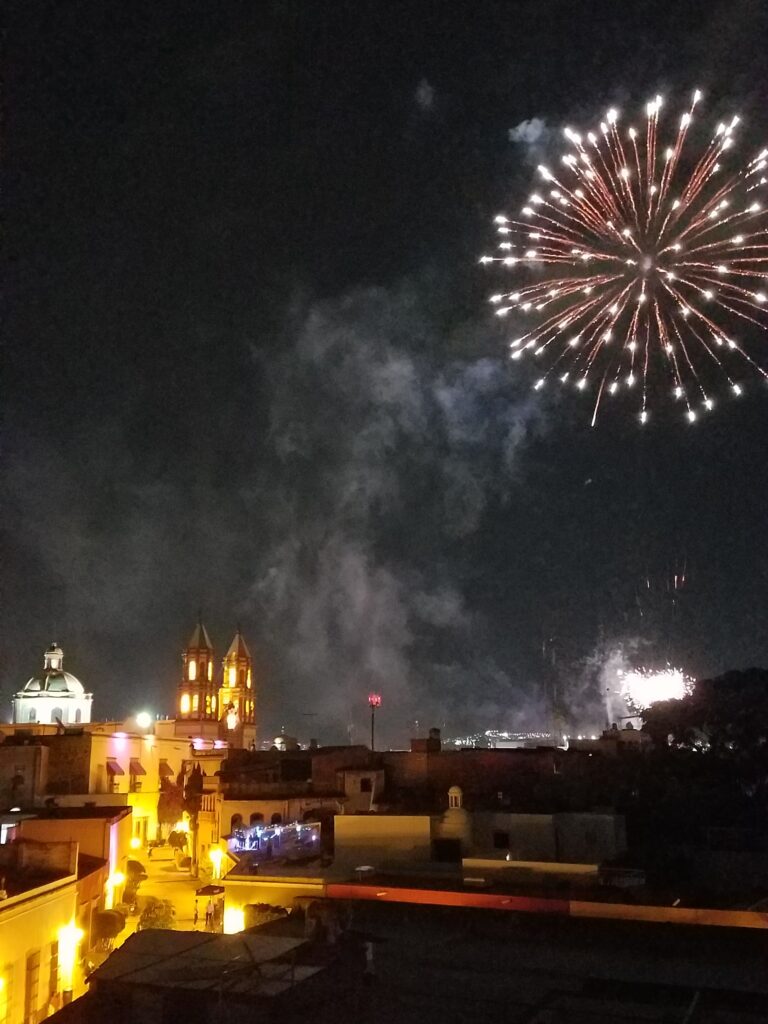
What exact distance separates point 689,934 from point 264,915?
30.4 feet

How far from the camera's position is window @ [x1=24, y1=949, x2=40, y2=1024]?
1816 cm

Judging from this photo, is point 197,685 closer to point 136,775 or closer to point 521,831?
point 136,775

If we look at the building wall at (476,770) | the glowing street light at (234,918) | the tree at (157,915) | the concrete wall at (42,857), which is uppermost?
the building wall at (476,770)

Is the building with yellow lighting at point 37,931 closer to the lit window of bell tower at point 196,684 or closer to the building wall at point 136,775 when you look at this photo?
the building wall at point 136,775

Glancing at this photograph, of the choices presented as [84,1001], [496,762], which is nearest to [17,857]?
[84,1001]

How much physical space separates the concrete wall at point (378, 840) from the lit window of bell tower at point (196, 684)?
57146 millimetres

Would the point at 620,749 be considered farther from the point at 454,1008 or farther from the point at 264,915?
the point at 454,1008

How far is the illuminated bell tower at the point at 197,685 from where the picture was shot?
268ft

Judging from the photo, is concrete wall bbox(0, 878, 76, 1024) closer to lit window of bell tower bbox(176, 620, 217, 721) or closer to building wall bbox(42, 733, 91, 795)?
building wall bbox(42, 733, 91, 795)

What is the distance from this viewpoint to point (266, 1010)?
832 cm

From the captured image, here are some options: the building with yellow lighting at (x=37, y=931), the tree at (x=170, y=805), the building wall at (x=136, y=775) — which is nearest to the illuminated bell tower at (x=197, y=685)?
the building wall at (x=136, y=775)

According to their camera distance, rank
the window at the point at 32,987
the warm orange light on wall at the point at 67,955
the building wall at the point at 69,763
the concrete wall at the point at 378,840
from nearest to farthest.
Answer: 1. the window at the point at 32,987
2. the warm orange light on wall at the point at 67,955
3. the concrete wall at the point at 378,840
4. the building wall at the point at 69,763

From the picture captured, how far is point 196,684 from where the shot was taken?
82625 millimetres

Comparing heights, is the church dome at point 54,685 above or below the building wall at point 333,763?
above
